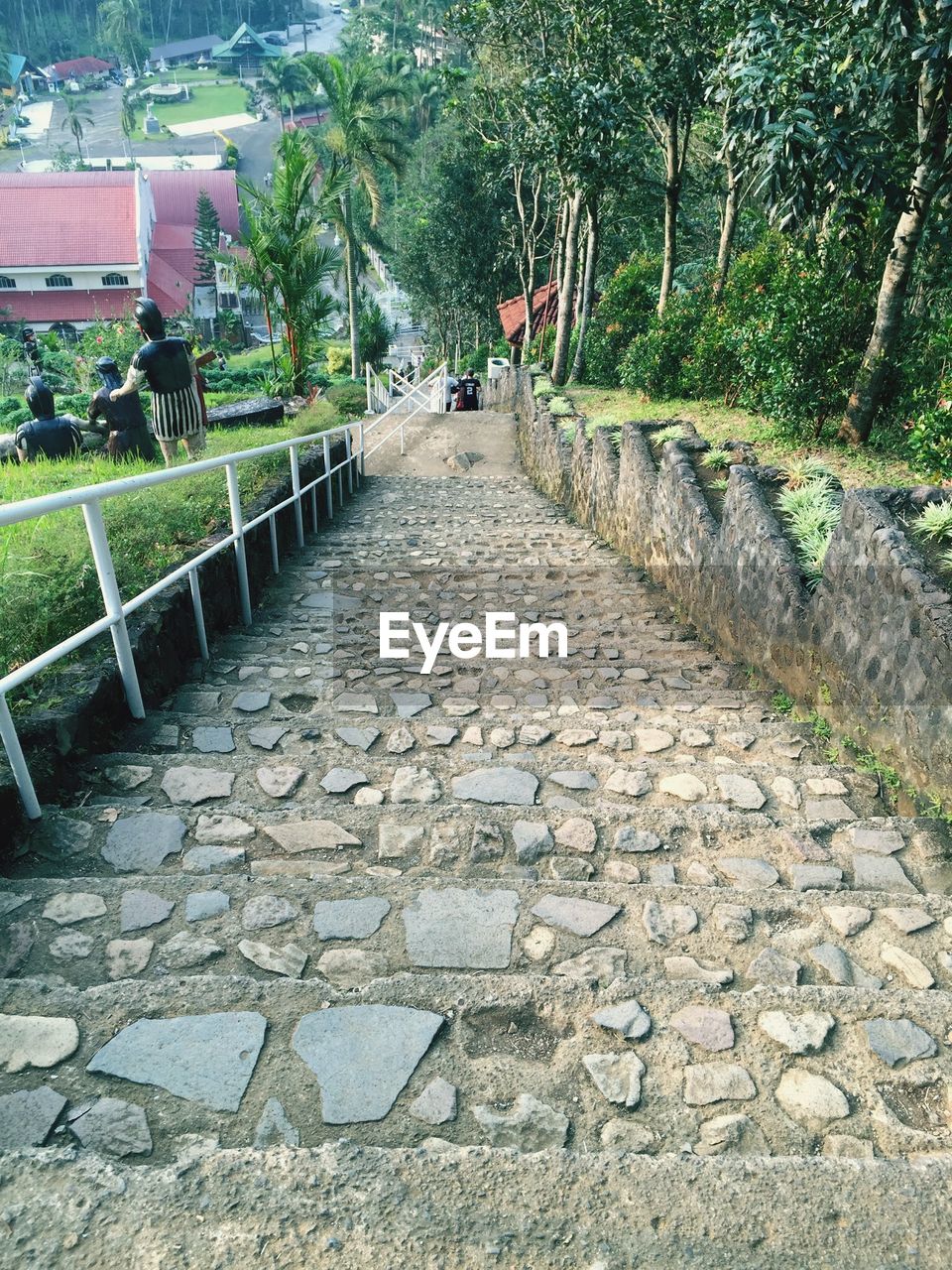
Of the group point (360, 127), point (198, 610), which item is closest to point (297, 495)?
point (198, 610)

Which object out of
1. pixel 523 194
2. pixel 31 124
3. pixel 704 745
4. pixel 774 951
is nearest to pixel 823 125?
pixel 704 745

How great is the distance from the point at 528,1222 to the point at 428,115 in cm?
5687

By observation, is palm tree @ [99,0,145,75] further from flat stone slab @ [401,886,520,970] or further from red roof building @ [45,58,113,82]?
flat stone slab @ [401,886,520,970]

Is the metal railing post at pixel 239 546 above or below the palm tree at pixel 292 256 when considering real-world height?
below

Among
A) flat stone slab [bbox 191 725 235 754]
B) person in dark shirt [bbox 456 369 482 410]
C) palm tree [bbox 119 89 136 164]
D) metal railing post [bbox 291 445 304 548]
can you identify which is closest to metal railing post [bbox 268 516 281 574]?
metal railing post [bbox 291 445 304 548]

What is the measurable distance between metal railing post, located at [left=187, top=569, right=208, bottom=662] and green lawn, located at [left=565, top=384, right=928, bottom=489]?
453 centimetres

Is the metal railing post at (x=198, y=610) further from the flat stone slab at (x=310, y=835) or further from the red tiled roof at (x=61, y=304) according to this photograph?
the red tiled roof at (x=61, y=304)

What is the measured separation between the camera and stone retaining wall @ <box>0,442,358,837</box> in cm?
281

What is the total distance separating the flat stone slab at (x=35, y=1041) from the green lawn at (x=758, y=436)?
590 centimetres

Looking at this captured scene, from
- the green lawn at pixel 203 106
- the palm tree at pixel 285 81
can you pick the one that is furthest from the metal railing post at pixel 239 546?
the green lawn at pixel 203 106

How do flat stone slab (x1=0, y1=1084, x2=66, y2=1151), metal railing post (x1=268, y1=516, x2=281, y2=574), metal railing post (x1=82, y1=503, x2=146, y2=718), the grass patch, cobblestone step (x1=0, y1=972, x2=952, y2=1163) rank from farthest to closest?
metal railing post (x1=268, y1=516, x2=281, y2=574) → the grass patch → metal railing post (x1=82, y1=503, x2=146, y2=718) → cobblestone step (x1=0, y1=972, x2=952, y2=1163) → flat stone slab (x1=0, y1=1084, x2=66, y2=1151)

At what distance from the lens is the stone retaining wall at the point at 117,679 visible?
2.81 meters

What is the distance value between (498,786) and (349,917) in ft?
3.45

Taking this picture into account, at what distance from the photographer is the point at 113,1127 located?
5.40ft
